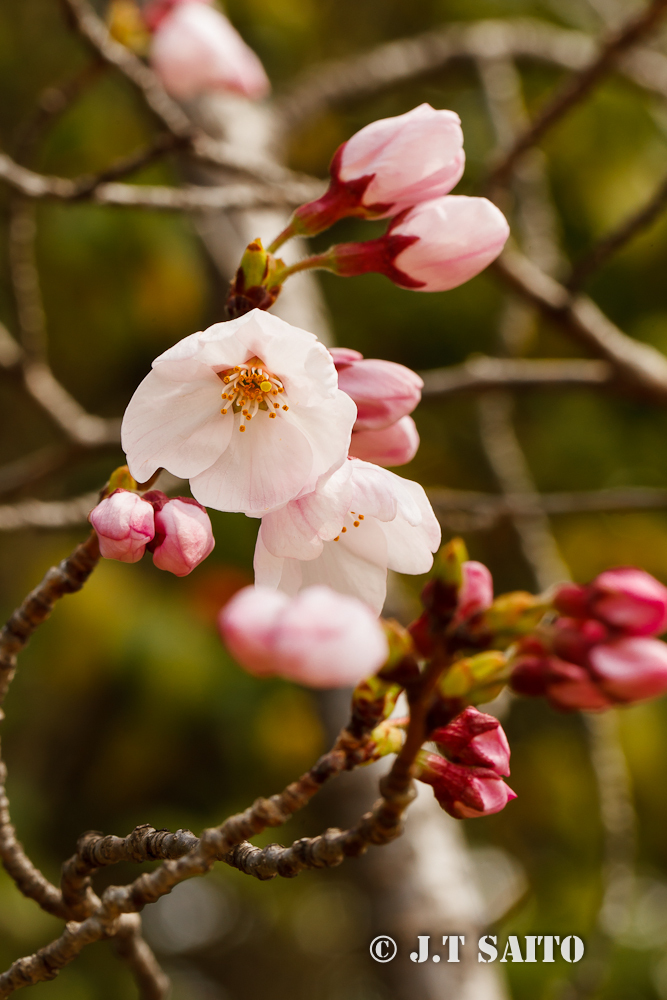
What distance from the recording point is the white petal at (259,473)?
2.13ft

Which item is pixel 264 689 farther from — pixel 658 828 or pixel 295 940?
pixel 295 940

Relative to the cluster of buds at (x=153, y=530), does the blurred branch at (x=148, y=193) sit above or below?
above

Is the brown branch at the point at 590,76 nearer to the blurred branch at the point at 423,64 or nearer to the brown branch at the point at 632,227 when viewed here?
the brown branch at the point at 632,227

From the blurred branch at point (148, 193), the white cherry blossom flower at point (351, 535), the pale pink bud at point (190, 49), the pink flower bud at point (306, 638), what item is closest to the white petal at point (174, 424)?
the white cherry blossom flower at point (351, 535)

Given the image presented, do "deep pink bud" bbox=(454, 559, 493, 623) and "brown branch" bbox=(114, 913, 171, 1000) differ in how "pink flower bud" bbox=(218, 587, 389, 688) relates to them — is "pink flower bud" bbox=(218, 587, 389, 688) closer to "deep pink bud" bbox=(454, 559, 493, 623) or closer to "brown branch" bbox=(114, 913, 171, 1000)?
"deep pink bud" bbox=(454, 559, 493, 623)

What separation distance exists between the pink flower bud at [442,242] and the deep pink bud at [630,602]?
13.5 inches

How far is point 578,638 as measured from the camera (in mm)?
493

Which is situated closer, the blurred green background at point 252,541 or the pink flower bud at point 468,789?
the pink flower bud at point 468,789

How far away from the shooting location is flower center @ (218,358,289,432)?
79 centimetres

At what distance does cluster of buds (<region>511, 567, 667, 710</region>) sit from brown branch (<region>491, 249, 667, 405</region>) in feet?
4.36

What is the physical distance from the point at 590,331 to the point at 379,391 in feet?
3.91

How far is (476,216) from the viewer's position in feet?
2.33

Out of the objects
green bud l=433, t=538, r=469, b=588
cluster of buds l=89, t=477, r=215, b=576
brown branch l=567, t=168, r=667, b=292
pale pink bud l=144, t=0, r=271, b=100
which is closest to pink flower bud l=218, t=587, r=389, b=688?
green bud l=433, t=538, r=469, b=588

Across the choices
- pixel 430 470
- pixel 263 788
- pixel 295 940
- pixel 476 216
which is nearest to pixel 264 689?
pixel 263 788
